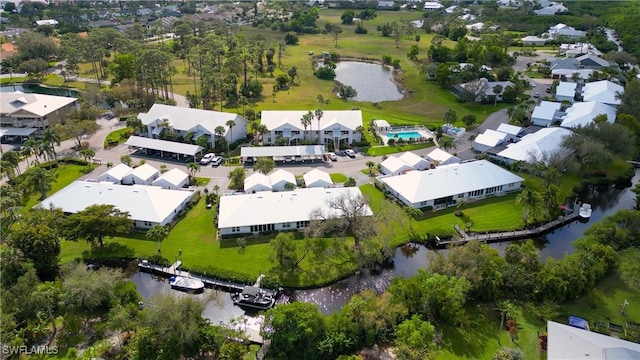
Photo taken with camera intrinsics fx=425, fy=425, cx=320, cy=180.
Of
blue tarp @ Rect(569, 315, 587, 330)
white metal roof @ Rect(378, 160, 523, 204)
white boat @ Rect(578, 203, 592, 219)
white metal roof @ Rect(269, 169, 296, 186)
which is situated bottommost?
white boat @ Rect(578, 203, 592, 219)

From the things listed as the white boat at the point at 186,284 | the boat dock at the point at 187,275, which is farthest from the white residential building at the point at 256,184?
the white boat at the point at 186,284

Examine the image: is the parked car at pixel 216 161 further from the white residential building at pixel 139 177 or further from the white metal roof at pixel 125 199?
the white metal roof at pixel 125 199

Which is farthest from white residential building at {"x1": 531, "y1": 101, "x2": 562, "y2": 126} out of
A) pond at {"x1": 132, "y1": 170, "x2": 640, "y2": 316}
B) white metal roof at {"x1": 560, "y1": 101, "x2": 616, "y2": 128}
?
pond at {"x1": 132, "y1": 170, "x2": 640, "y2": 316}

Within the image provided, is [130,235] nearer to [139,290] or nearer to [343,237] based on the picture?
[139,290]

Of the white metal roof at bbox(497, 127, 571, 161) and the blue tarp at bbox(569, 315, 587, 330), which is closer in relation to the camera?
the blue tarp at bbox(569, 315, 587, 330)

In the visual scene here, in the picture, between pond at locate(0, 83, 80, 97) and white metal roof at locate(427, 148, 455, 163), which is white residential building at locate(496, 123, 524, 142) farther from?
pond at locate(0, 83, 80, 97)

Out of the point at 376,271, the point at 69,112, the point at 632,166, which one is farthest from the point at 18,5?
the point at 632,166

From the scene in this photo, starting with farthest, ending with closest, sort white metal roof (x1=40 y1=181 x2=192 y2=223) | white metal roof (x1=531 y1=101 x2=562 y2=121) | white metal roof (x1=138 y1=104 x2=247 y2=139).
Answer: white metal roof (x1=531 y1=101 x2=562 y2=121) → white metal roof (x1=138 y1=104 x2=247 y2=139) → white metal roof (x1=40 y1=181 x2=192 y2=223)
